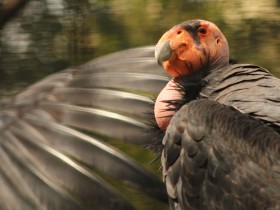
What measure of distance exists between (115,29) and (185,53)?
868 mm

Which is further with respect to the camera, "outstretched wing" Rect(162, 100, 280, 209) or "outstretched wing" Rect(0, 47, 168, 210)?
"outstretched wing" Rect(162, 100, 280, 209)

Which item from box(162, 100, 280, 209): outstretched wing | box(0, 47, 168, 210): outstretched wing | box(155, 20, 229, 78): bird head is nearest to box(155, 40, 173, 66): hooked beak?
box(155, 20, 229, 78): bird head

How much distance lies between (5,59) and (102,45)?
549 mm

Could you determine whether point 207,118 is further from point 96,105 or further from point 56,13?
point 56,13

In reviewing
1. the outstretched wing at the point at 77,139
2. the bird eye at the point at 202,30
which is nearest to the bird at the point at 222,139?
the outstretched wing at the point at 77,139

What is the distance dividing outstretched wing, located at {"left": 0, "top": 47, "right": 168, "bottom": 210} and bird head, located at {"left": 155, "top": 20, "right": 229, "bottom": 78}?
0.36 metres

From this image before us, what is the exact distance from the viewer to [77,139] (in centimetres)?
244

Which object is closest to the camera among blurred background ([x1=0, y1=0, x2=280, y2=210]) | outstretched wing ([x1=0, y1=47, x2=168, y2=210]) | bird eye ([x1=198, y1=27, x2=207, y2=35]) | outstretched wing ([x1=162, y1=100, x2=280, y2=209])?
outstretched wing ([x1=0, y1=47, x2=168, y2=210])

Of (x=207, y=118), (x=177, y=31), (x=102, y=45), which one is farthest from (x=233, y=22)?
(x=207, y=118)

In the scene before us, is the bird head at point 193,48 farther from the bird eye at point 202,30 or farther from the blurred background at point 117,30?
the blurred background at point 117,30

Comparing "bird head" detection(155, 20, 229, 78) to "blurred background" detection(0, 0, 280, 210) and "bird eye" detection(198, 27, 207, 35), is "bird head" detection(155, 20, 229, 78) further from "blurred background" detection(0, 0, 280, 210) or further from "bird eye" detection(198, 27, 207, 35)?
"blurred background" detection(0, 0, 280, 210)

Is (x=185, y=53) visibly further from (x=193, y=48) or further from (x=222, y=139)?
(x=222, y=139)

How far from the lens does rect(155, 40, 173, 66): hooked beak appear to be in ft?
10.2

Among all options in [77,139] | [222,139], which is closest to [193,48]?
[222,139]
